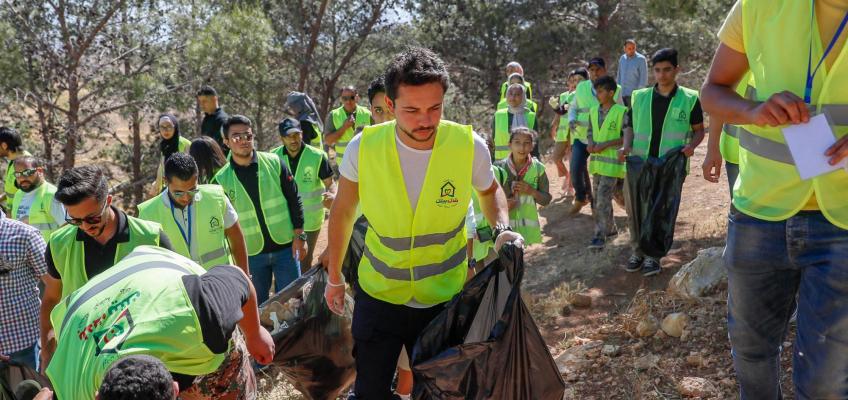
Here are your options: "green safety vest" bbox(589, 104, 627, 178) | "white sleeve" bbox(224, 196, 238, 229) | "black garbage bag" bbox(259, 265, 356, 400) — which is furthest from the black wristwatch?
"green safety vest" bbox(589, 104, 627, 178)

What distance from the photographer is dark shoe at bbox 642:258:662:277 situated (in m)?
5.72

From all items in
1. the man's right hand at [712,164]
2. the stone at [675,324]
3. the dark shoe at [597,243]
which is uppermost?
the man's right hand at [712,164]

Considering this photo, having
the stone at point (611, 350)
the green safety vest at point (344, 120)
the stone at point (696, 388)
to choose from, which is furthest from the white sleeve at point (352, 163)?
the green safety vest at point (344, 120)

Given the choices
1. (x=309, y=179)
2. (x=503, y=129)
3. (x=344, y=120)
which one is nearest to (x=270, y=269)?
(x=309, y=179)

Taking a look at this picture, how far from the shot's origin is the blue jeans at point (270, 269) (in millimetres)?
5398

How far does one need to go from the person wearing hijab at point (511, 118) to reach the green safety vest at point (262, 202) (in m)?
3.21

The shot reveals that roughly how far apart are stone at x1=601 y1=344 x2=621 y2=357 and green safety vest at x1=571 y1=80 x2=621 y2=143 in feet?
13.3

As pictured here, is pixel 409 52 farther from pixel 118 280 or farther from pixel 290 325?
pixel 290 325

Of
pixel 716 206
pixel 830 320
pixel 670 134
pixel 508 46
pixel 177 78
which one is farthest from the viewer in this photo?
pixel 508 46

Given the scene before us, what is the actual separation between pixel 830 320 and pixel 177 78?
13.2 metres

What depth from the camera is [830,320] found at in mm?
2154

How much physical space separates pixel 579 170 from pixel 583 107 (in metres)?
0.78

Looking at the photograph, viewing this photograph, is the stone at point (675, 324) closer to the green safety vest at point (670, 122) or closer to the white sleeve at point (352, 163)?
the green safety vest at point (670, 122)

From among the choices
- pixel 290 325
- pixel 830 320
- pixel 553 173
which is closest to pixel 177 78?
pixel 553 173
